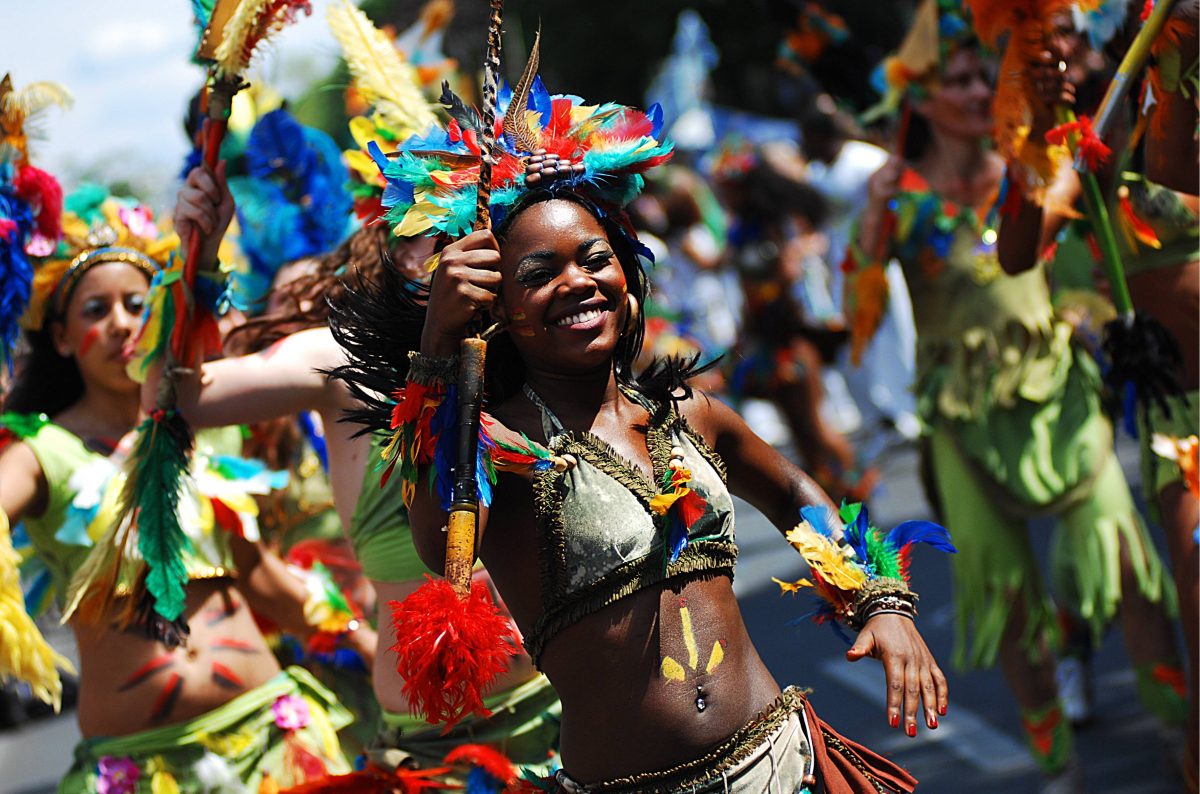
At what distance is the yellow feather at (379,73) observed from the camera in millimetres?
3945

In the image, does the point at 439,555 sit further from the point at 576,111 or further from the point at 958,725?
the point at 958,725

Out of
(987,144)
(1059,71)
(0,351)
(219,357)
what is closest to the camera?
(219,357)

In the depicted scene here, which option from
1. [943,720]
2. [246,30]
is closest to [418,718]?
[246,30]

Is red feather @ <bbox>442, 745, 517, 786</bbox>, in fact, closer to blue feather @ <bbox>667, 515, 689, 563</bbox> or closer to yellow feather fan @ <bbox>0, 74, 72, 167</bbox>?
blue feather @ <bbox>667, 515, 689, 563</bbox>

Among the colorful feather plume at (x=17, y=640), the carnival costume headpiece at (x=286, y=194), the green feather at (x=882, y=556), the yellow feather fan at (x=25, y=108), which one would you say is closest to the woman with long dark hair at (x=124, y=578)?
the colorful feather plume at (x=17, y=640)

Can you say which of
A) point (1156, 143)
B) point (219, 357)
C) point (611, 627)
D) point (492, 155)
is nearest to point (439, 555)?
point (611, 627)

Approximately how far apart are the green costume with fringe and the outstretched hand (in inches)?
76.4

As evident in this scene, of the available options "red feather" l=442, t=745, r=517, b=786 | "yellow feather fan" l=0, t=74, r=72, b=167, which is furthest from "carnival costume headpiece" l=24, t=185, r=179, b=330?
"red feather" l=442, t=745, r=517, b=786

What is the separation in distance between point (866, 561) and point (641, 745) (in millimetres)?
526

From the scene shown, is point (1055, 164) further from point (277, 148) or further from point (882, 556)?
point (277, 148)

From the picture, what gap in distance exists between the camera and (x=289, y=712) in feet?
13.3

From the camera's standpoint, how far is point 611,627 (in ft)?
8.41

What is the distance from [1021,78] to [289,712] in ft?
8.26

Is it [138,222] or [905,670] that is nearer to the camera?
[905,670]
